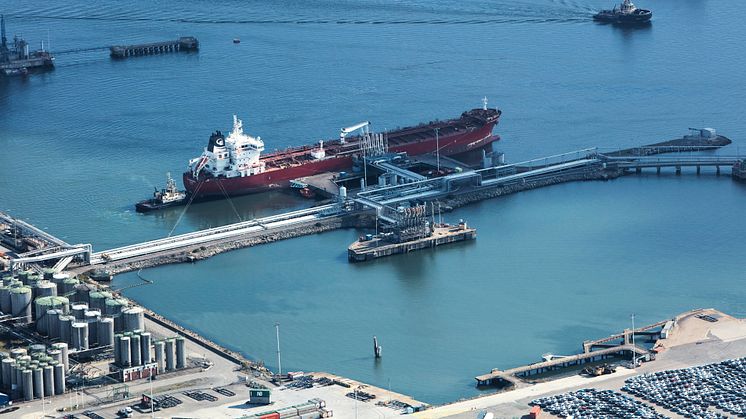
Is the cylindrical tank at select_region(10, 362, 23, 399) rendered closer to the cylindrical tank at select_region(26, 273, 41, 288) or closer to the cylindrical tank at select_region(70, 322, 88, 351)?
the cylindrical tank at select_region(70, 322, 88, 351)

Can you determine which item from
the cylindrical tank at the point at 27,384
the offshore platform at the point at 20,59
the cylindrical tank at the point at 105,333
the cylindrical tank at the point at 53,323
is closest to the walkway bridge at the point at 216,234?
the cylindrical tank at the point at 53,323

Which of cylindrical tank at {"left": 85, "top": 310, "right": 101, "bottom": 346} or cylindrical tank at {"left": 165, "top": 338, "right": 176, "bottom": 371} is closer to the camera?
cylindrical tank at {"left": 165, "top": 338, "right": 176, "bottom": 371}

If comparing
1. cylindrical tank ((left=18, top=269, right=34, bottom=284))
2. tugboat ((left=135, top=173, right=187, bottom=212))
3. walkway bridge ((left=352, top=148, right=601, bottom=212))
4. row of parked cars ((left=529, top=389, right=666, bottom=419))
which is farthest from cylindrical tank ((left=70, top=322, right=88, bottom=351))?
walkway bridge ((left=352, top=148, right=601, bottom=212))

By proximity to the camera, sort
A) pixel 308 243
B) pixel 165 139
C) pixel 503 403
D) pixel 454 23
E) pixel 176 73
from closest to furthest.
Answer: pixel 503 403 → pixel 308 243 → pixel 165 139 → pixel 176 73 → pixel 454 23

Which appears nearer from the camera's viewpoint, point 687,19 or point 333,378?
point 333,378

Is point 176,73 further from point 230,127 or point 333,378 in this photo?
point 333,378

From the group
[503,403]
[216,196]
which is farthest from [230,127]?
[503,403]

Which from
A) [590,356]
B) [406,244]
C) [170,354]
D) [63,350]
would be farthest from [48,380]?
[406,244]
